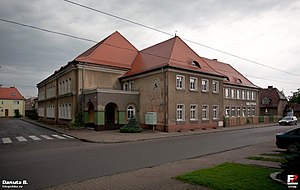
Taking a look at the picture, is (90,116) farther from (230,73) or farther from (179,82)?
(230,73)

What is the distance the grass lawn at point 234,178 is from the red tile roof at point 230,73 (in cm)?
3413

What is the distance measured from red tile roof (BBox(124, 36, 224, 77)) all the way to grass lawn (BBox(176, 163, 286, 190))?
61.7 ft

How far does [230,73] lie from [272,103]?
18517mm

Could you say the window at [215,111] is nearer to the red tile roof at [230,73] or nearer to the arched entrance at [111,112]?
the red tile roof at [230,73]

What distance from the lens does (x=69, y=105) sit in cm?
3322

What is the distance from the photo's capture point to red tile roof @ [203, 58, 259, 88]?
43.8m

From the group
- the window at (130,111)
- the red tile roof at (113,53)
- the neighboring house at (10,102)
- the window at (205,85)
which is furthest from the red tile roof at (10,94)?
the window at (205,85)

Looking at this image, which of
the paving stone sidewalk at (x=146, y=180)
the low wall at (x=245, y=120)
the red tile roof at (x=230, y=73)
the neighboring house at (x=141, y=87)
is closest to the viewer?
the paving stone sidewalk at (x=146, y=180)

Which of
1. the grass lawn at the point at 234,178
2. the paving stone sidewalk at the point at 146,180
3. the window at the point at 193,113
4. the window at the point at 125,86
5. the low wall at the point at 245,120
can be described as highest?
the window at the point at 125,86

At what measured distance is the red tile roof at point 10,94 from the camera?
79.1 m

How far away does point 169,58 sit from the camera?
28.2 meters

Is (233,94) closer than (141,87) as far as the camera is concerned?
No

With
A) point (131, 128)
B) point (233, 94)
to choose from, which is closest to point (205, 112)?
point (131, 128)

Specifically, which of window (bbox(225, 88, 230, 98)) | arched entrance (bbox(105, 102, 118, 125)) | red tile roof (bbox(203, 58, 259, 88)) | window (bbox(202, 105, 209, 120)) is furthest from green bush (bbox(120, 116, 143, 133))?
red tile roof (bbox(203, 58, 259, 88))
